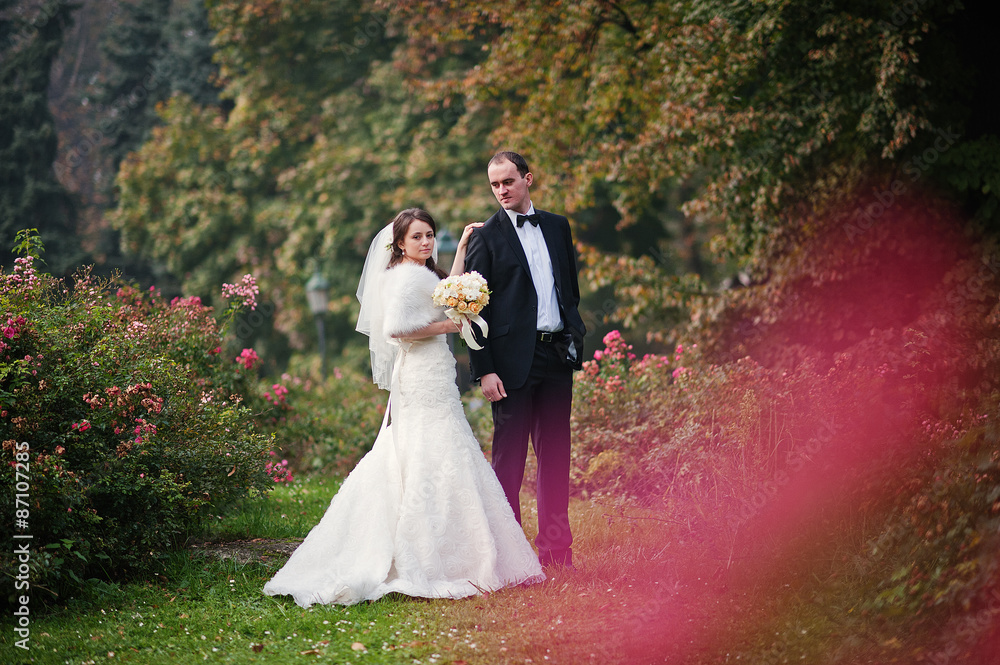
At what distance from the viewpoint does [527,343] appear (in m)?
4.57

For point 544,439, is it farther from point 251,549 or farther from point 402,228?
point 251,549

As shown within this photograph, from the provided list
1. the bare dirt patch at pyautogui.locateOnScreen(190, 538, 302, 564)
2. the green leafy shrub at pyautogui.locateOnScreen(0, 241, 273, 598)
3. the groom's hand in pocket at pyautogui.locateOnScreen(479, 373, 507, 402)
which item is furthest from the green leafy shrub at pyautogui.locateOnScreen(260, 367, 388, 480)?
the groom's hand in pocket at pyautogui.locateOnScreen(479, 373, 507, 402)

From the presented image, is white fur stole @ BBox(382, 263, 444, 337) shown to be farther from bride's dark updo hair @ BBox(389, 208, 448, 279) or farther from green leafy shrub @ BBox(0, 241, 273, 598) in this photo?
green leafy shrub @ BBox(0, 241, 273, 598)

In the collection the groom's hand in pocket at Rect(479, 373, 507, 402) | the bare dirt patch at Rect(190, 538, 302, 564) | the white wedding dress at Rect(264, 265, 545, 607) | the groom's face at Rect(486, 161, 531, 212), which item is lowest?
the bare dirt patch at Rect(190, 538, 302, 564)

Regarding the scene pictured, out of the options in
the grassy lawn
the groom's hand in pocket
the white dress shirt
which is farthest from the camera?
the white dress shirt

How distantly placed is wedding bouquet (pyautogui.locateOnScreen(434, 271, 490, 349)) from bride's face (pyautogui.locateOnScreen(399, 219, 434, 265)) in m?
0.44

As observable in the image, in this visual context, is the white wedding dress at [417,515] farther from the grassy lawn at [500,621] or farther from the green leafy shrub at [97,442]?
the green leafy shrub at [97,442]

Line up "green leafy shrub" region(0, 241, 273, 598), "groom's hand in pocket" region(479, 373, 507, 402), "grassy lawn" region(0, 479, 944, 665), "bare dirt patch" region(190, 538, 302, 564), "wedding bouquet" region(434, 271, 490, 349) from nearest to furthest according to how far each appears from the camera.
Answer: "grassy lawn" region(0, 479, 944, 665)
"green leafy shrub" region(0, 241, 273, 598)
"wedding bouquet" region(434, 271, 490, 349)
"groom's hand in pocket" region(479, 373, 507, 402)
"bare dirt patch" region(190, 538, 302, 564)

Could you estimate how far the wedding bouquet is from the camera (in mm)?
4383

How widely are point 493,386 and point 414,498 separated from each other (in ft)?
2.38

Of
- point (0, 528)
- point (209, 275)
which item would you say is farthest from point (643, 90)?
point (209, 275)

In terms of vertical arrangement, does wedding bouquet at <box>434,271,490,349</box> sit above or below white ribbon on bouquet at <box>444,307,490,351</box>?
above

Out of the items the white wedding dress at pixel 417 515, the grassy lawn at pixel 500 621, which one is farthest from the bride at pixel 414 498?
the grassy lawn at pixel 500 621

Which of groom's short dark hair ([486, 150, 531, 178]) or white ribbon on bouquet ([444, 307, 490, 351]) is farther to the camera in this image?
groom's short dark hair ([486, 150, 531, 178])
